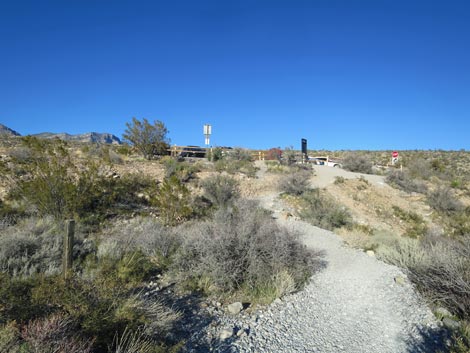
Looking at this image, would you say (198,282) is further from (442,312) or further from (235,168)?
(235,168)

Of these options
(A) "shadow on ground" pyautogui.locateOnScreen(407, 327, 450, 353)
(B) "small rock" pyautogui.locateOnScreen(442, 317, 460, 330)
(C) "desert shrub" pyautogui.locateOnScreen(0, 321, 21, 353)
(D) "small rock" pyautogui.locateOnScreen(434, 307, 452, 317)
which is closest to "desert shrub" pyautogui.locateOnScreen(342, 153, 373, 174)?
(D) "small rock" pyautogui.locateOnScreen(434, 307, 452, 317)

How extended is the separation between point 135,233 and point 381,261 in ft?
21.9

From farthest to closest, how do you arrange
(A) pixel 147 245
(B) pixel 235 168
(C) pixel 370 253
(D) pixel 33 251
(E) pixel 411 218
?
(B) pixel 235 168 → (E) pixel 411 218 → (C) pixel 370 253 → (A) pixel 147 245 → (D) pixel 33 251

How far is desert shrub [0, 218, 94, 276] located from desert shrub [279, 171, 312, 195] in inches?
509

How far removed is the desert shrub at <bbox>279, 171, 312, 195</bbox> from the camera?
18109mm

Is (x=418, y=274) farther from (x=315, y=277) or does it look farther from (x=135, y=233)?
(x=135, y=233)

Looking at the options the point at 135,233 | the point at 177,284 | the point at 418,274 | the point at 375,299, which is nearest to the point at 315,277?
the point at 375,299

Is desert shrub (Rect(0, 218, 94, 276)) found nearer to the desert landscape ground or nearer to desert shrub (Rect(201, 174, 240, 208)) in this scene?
the desert landscape ground

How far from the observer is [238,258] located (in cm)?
635

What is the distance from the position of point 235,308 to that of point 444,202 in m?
18.8

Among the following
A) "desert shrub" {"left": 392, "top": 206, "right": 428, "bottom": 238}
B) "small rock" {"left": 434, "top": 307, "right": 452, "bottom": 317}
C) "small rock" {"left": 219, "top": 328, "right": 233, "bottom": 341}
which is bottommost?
"desert shrub" {"left": 392, "top": 206, "right": 428, "bottom": 238}

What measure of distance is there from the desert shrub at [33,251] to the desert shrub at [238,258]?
226cm

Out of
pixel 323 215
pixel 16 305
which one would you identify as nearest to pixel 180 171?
pixel 323 215

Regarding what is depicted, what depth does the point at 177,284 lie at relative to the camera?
6027 millimetres
